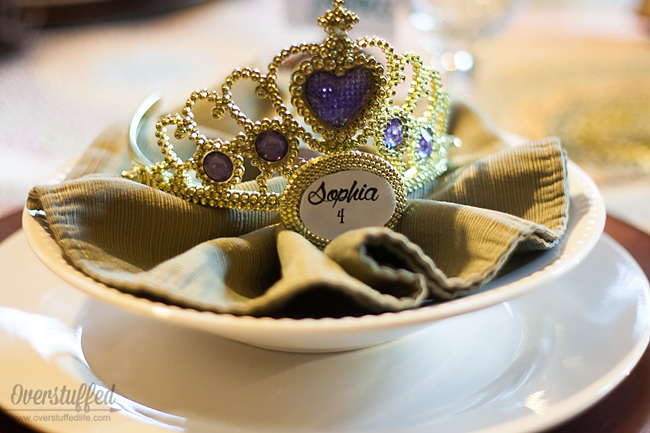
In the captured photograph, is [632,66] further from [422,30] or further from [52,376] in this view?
[52,376]

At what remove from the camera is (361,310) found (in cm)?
33

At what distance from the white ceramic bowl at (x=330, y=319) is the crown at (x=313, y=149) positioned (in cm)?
10

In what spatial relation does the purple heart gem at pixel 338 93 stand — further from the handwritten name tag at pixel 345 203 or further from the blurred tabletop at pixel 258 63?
the blurred tabletop at pixel 258 63

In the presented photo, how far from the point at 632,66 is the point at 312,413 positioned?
1164mm

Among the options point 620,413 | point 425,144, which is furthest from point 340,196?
point 620,413

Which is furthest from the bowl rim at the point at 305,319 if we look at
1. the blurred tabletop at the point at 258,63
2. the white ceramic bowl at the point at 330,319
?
the blurred tabletop at the point at 258,63

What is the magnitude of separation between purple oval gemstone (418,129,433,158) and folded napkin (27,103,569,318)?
0.10 feet

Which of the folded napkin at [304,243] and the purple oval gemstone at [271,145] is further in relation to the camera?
the purple oval gemstone at [271,145]

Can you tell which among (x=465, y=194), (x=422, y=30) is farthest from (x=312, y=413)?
(x=422, y=30)

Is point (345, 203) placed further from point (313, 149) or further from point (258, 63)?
point (258, 63)

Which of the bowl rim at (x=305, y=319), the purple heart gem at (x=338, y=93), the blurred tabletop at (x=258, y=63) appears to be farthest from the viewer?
the blurred tabletop at (x=258, y=63)

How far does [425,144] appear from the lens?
1.62 feet

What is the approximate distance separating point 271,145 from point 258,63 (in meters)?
0.29

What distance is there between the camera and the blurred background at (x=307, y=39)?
34.0 inches
